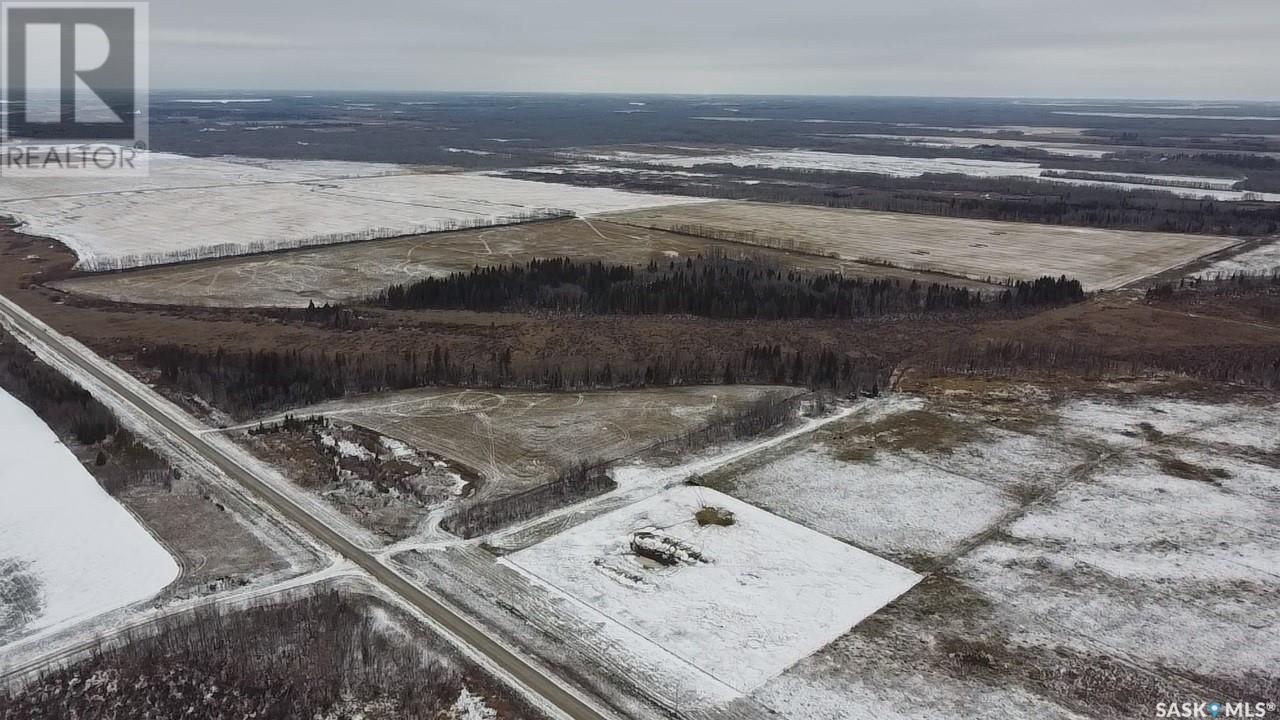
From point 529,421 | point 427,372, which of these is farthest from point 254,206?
point 529,421

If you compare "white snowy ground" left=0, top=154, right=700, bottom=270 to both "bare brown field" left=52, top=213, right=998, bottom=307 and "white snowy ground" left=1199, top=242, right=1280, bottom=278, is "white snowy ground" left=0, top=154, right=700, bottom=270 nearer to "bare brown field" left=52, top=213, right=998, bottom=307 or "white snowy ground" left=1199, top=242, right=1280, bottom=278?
"bare brown field" left=52, top=213, right=998, bottom=307

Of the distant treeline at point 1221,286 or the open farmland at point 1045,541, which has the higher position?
the distant treeline at point 1221,286

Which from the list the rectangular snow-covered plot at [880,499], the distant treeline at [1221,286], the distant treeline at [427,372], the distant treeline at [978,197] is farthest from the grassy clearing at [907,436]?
the distant treeline at [978,197]

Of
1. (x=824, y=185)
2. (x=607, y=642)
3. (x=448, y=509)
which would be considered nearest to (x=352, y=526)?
(x=448, y=509)

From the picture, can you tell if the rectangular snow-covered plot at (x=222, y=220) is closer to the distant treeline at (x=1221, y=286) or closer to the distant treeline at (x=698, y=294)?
the distant treeline at (x=698, y=294)

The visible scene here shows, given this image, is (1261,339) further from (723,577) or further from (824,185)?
(824,185)

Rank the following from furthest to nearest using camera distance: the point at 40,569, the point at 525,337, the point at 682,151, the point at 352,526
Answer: the point at 682,151 < the point at 525,337 < the point at 352,526 < the point at 40,569

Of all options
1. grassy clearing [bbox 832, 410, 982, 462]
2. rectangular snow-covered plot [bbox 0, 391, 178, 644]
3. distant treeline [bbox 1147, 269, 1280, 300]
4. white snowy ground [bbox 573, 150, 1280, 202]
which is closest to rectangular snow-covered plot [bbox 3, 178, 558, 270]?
rectangular snow-covered plot [bbox 0, 391, 178, 644]
